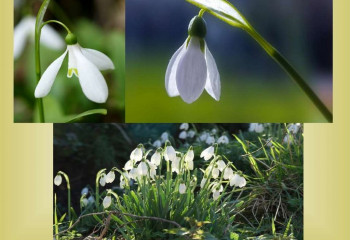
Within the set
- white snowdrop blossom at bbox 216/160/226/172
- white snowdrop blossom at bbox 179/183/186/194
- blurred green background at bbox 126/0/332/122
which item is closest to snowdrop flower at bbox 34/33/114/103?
blurred green background at bbox 126/0/332/122

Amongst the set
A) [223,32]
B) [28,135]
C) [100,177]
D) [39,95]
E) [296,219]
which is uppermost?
[223,32]

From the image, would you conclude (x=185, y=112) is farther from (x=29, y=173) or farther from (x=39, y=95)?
(x=29, y=173)

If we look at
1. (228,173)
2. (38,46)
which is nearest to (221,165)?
(228,173)

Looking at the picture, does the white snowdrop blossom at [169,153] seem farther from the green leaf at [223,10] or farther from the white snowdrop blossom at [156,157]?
the green leaf at [223,10]

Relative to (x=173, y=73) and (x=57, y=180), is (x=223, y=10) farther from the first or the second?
(x=57, y=180)

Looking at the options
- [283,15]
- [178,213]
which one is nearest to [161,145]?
[178,213]

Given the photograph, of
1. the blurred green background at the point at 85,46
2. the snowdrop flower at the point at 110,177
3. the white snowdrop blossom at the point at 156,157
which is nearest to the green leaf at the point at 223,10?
the blurred green background at the point at 85,46
